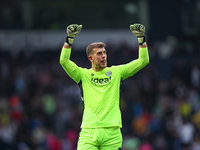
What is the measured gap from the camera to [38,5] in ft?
66.0

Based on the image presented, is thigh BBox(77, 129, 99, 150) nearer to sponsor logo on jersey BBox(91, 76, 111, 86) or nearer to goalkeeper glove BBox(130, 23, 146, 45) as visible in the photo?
sponsor logo on jersey BBox(91, 76, 111, 86)

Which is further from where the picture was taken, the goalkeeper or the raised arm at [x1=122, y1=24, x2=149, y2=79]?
the raised arm at [x1=122, y1=24, x2=149, y2=79]

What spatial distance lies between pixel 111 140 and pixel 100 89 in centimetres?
85

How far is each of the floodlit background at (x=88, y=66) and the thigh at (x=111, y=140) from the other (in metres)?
5.17

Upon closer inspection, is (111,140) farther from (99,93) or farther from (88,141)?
(99,93)

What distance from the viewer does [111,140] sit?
6457 mm

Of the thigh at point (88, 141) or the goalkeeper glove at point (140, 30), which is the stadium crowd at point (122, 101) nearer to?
the thigh at point (88, 141)

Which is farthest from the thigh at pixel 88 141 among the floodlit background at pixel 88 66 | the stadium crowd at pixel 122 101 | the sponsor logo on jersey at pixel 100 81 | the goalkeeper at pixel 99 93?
the stadium crowd at pixel 122 101

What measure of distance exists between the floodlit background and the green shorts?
16.5 ft

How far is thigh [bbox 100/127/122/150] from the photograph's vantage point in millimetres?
6430

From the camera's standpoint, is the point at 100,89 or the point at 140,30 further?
the point at 140,30

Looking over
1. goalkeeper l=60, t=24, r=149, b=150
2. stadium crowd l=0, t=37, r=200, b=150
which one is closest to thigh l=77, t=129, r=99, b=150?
goalkeeper l=60, t=24, r=149, b=150

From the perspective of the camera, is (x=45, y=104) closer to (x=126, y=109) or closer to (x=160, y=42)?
(x=126, y=109)

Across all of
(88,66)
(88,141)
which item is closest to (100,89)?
(88,141)
